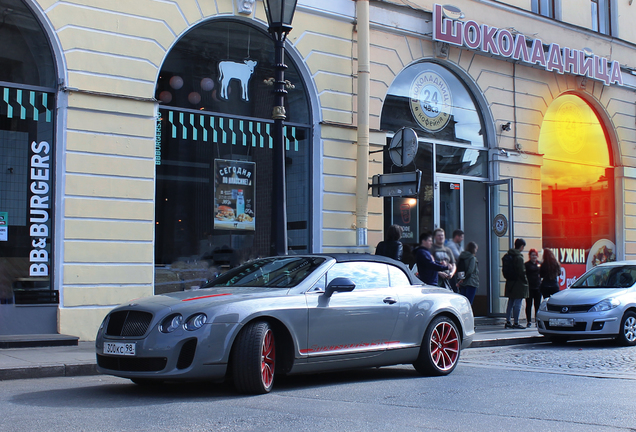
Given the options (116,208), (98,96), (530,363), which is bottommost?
(530,363)

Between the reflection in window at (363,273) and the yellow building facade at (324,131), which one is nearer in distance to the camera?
the reflection in window at (363,273)

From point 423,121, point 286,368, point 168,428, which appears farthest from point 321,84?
point 168,428

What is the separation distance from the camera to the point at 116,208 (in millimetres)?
11836

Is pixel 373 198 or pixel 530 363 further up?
pixel 373 198

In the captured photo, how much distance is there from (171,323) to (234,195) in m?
7.08

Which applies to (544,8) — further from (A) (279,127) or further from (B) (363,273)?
(B) (363,273)

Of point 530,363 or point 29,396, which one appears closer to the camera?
point 29,396

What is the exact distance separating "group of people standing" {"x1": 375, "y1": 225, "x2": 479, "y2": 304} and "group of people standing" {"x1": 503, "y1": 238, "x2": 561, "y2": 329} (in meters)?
1.13

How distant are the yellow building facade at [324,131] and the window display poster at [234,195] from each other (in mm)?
73

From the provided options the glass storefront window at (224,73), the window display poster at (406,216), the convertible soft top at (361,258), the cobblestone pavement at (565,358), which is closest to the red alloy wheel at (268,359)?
the convertible soft top at (361,258)

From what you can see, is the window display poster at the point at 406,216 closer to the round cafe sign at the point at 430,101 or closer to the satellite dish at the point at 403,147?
the satellite dish at the point at 403,147

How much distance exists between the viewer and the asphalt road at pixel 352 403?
5395 millimetres

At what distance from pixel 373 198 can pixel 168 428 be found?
10.2m

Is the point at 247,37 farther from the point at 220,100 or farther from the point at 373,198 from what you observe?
the point at 373,198
